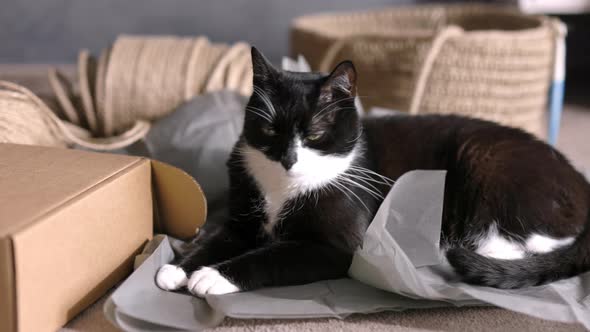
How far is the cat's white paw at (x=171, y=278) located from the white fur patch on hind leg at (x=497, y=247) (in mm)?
518

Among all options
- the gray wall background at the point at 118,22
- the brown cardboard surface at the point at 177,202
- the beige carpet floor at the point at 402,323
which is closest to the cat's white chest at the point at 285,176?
the brown cardboard surface at the point at 177,202

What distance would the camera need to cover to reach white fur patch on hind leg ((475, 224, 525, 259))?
3.21ft

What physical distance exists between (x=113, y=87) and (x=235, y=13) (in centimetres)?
111

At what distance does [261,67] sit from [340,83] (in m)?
0.14

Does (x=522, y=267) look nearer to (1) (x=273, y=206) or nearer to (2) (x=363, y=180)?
(2) (x=363, y=180)

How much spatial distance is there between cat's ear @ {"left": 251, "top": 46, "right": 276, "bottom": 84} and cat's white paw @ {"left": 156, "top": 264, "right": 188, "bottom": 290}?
1.14 feet

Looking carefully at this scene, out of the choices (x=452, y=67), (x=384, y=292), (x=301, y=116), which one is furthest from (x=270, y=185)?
(x=452, y=67)

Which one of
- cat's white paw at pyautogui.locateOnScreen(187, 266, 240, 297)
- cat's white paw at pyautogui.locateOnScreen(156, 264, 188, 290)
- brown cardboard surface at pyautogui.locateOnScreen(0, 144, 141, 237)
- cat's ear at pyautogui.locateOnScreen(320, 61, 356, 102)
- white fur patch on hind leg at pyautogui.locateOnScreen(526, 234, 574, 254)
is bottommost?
cat's white paw at pyautogui.locateOnScreen(156, 264, 188, 290)

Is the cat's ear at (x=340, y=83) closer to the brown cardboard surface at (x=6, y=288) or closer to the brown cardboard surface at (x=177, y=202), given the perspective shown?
the brown cardboard surface at (x=177, y=202)

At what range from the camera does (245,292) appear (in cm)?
87

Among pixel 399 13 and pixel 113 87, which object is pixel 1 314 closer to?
pixel 113 87

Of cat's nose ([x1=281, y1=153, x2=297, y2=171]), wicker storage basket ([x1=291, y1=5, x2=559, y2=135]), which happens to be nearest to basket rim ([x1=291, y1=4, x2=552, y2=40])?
wicker storage basket ([x1=291, y1=5, x2=559, y2=135])

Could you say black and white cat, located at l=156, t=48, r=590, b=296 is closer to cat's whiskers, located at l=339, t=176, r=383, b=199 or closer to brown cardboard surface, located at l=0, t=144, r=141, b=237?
cat's whiskers, located at l=339, t=176, r=383, b=199

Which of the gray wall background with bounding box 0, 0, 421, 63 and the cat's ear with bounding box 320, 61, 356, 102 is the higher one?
the cat's ear with bounding box 320, 61, 356, 102
